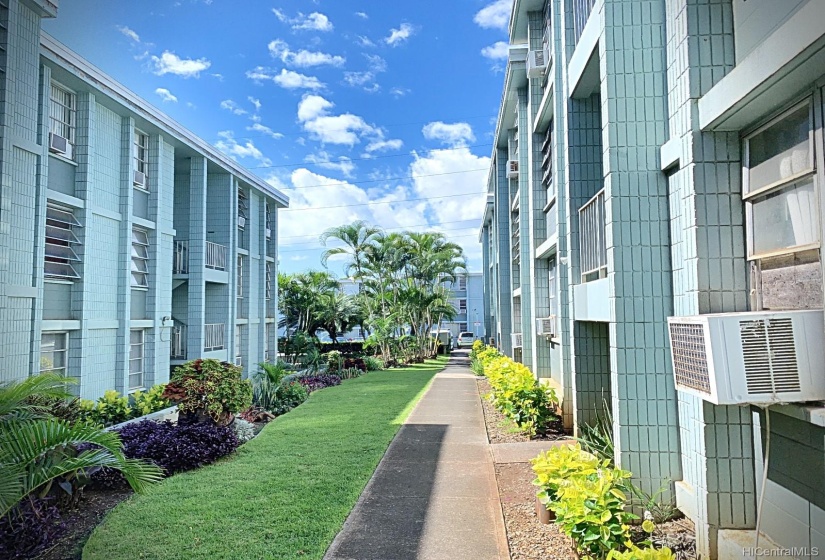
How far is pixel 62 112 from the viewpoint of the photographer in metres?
11.4

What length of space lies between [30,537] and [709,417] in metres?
6.24

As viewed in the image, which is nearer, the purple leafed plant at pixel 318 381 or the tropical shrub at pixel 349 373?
the purple leafed plant at pixel 318 381

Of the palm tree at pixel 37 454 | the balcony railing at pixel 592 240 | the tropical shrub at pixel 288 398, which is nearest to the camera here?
the palm tree at pixel 37 454

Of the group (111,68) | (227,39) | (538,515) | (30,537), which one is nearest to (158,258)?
(111,68)

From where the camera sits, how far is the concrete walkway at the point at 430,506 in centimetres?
499

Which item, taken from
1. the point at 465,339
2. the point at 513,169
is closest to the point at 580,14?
the point at 513,169

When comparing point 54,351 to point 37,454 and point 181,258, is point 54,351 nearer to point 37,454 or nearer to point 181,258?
point 181,258

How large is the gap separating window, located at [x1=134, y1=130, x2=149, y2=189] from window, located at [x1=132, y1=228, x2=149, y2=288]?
131cm

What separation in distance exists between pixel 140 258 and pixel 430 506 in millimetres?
11393

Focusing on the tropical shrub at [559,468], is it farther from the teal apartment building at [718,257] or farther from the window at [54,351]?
the window at [54,351]

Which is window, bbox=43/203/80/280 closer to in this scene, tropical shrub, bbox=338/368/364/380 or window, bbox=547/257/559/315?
window, bbox=547/257/559/315

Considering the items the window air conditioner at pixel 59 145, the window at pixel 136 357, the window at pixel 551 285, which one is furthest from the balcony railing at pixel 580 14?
the window at pixel 136 357

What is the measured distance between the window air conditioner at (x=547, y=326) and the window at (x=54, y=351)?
10.1 m

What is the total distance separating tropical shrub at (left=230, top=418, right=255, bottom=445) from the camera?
10.4 m
